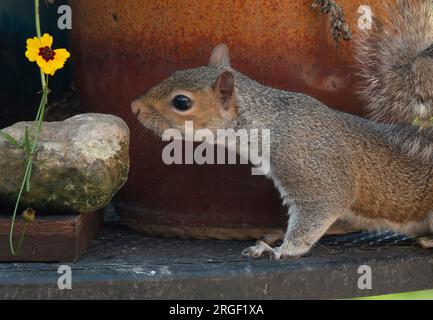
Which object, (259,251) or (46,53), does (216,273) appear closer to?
(259,251)

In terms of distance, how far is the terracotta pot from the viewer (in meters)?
1.88

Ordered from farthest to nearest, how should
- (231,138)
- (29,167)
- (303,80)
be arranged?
(303,80) < (231,138) < (29,167)

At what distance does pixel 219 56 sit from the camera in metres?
1.81

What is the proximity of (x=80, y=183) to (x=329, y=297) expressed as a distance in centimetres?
49

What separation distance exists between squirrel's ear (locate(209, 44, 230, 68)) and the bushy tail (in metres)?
0.28

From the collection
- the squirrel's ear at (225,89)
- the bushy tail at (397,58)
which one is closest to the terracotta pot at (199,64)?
the bushy tail at (397,58)

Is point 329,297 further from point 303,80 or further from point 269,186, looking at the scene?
point 303,80

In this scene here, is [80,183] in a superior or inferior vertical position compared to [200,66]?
inferior

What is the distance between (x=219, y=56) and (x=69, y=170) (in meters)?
0.38

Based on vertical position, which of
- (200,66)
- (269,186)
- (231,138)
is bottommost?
(269,186)

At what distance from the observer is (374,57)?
1.89 metres

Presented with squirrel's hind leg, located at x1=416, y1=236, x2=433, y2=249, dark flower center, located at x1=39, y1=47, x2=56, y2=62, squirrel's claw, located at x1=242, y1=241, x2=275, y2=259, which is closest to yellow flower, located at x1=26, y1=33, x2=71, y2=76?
dark flower center, located at x1=39, y1=47, x2=56, y2=62

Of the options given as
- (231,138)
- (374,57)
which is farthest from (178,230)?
(374,57)

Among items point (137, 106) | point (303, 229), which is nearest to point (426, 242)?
point (303, 229)
